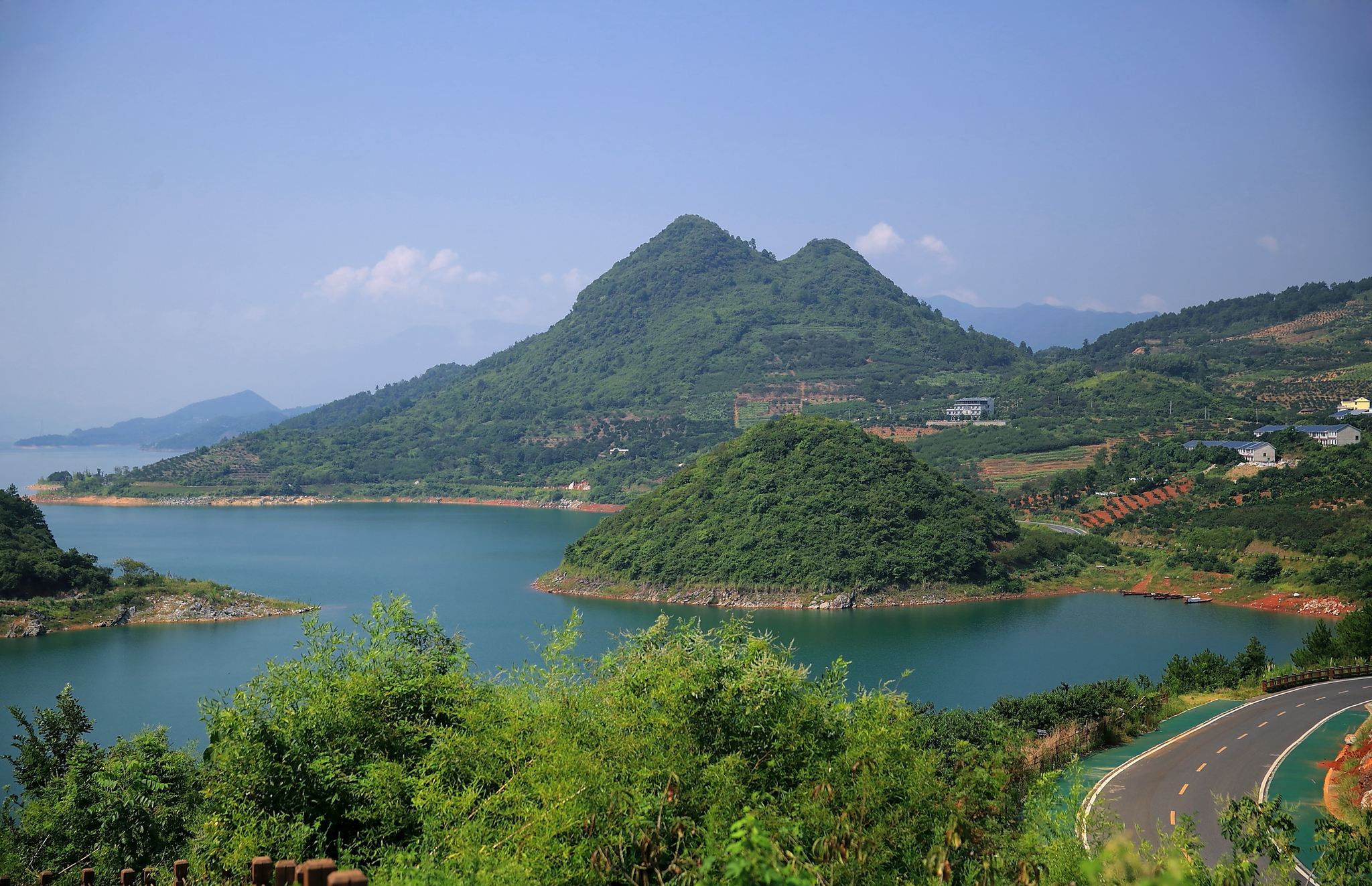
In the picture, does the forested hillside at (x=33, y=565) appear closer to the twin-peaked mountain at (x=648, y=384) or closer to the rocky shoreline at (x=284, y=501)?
the rocky shoreline at (x=284, y=501)

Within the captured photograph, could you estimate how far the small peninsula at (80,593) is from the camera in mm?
33219

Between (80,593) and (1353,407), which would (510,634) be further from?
(1353,407)

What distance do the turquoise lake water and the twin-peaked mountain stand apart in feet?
105

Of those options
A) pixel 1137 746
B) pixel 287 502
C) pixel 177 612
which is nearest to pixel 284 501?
pixel 287 502

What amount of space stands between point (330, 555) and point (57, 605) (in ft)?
65.1

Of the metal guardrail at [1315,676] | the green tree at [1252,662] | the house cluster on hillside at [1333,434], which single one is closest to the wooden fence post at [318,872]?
A: the metal guardrail at [1315,676]

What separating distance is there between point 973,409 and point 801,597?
4500 centimetres

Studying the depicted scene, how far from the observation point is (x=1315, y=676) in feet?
69.9

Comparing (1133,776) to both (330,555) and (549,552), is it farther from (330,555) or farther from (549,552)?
(330,555)

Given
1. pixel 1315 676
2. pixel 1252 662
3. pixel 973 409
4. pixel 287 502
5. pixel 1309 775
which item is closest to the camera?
pixel 1309 775

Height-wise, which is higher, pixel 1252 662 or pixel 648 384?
pixel 648 384

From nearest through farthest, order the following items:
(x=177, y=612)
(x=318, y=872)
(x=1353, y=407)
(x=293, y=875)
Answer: (x=318, y=872)
(x=293, y=875)
(x=177, y=612)
(x=1353, y=407)

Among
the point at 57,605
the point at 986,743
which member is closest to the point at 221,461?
the point at 57,605

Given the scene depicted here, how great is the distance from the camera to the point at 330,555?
53438 millimetres
